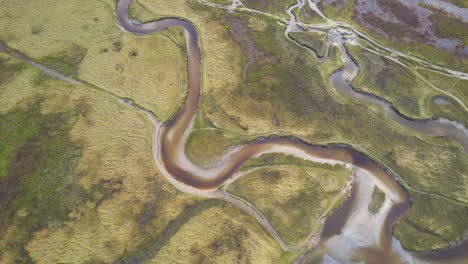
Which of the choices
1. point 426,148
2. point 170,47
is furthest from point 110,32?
point 426,148

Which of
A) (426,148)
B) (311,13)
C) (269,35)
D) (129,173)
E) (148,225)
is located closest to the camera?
(148,225)

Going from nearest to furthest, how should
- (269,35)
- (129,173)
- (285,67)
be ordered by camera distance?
1. (129,173)
2. (285,67)
3. (269,35)

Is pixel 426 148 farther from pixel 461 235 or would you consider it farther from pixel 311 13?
pixel 311 13

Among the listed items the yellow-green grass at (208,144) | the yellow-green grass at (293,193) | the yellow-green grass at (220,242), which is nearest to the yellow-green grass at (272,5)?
the yellow-green grass at (208,144)

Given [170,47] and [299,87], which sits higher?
[299,87]

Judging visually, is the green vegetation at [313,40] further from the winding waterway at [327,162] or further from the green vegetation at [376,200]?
the green vegetation at [376,200]

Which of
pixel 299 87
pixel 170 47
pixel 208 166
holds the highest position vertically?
pixel 299 87
